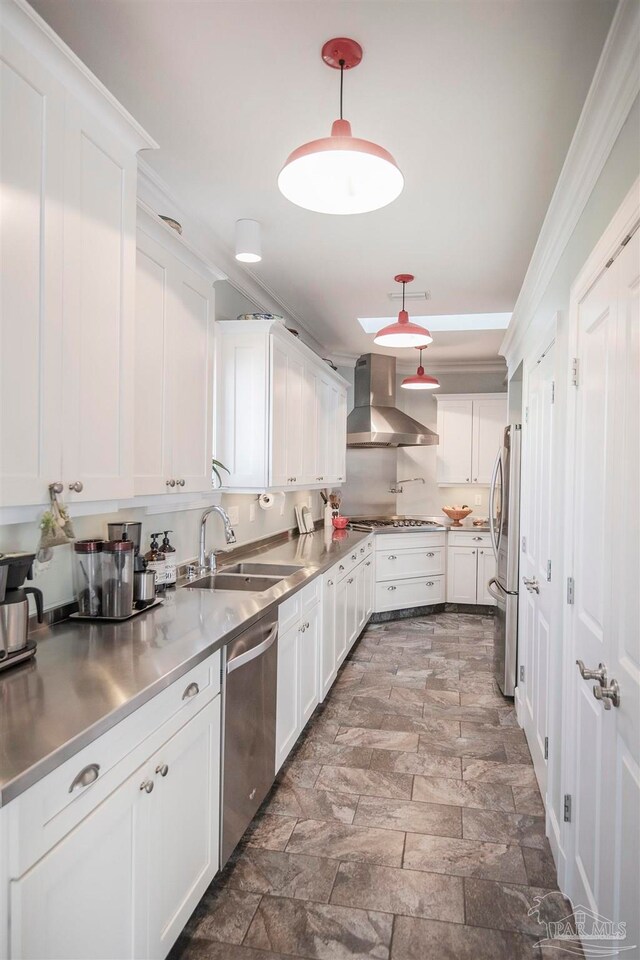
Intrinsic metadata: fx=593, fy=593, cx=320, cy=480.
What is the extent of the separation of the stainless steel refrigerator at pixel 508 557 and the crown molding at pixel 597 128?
4.08 ft

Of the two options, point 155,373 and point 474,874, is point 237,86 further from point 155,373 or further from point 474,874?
point 474,874

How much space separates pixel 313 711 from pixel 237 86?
9.77ft

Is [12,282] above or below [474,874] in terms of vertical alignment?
above

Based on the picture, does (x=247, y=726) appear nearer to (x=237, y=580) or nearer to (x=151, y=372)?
(x=237, y=580)

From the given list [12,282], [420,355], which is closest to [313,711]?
[12,282]

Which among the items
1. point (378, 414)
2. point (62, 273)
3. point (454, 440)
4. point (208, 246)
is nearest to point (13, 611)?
point (62, 273)

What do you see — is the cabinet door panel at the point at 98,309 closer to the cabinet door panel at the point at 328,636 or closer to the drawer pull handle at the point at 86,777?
the drawer pull handle at the point at 86,777

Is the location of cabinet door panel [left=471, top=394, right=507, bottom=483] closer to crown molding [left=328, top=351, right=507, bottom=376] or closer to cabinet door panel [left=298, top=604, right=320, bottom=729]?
crown molding [left=328, top=351, right=507, bottom=376]

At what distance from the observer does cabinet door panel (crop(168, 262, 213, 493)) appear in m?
2.30

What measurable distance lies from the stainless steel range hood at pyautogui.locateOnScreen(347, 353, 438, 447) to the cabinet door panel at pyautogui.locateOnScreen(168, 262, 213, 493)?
342 cm

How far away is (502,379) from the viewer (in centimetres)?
675

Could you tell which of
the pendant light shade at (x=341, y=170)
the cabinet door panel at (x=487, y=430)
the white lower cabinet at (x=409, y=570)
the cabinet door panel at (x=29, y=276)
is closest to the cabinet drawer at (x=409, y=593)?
the white lower cabinet at (x=409, y=570)

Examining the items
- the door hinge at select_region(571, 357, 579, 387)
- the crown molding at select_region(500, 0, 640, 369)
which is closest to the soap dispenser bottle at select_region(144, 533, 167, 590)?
the door hinge at select_region(571, 357, 579, 387)

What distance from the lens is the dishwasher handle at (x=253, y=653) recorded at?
2.00m
